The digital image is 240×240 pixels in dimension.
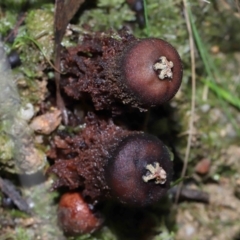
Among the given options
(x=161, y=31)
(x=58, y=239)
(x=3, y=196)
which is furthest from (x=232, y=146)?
(x=3, y=196)

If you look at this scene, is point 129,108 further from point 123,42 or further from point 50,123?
point 50,123

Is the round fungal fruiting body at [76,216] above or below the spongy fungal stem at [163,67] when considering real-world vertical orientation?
below

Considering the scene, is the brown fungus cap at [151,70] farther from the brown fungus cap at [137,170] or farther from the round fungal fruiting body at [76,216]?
the round fungal fruiting body at [76,216]

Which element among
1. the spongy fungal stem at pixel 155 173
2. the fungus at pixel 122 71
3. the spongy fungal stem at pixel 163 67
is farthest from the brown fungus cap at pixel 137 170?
the spongy fungal stem at pixel 163 67

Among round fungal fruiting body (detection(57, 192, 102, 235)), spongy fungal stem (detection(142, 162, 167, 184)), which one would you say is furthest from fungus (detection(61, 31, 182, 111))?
round fungal fruiting body (detection(57, 192, 102, 235))

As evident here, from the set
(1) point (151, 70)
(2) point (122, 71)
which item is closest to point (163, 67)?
(1) point (151, 70)

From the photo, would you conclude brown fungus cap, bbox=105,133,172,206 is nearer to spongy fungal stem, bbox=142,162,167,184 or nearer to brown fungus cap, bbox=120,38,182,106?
spongy fungal stem, bbox=142,162,167,184
